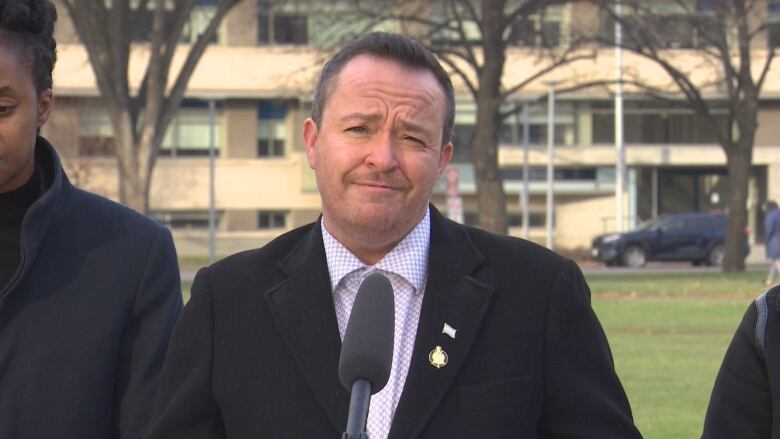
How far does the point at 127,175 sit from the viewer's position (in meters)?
24.1

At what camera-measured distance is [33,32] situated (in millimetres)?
3529

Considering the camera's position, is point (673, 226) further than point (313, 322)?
Yes

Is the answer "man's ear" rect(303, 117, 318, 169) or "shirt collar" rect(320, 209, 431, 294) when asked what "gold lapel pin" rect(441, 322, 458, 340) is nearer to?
"shirt collar" rect(320, 209, 431, 294)

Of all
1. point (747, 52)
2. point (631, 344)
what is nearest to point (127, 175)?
point (631, 344)

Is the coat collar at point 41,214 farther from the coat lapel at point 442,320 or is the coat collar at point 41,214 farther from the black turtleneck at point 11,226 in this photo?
the coat lapel at point 442,320

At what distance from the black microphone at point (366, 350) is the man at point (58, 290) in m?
0.94

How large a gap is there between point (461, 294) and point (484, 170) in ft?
95.8

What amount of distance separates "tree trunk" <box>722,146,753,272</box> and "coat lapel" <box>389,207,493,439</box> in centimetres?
3334

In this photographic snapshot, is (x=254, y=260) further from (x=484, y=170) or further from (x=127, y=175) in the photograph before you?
(x=484, y=170)

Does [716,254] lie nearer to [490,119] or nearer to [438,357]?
[490,119]

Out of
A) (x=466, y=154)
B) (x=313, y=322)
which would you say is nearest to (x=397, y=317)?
(x=313, y=322)

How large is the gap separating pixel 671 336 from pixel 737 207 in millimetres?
17766

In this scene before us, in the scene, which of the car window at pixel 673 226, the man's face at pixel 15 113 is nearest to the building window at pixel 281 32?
the car window at pixel 673 226

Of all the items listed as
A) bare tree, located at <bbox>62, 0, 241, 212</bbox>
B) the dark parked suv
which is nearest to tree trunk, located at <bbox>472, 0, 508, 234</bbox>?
bare tree, located at <bbox>62, 0, 241, 212</bbox>
